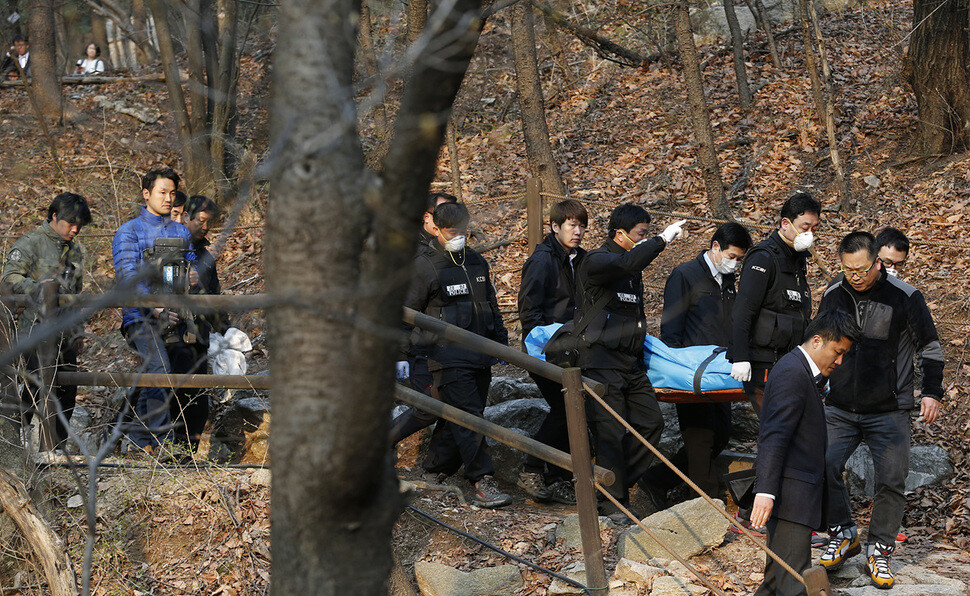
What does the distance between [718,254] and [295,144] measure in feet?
15.7

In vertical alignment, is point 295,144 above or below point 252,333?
above

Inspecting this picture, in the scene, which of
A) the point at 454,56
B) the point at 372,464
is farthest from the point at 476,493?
the point at 454,56

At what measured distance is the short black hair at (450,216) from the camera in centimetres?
607

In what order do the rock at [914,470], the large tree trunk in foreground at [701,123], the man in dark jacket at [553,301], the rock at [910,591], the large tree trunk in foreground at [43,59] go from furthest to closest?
the large tree trunk in foreground at [43,59], the large tree trunk in foreground at [701,123], the rock at [914,470], the man in dark jacket at [553,301], the rock at [910,591]

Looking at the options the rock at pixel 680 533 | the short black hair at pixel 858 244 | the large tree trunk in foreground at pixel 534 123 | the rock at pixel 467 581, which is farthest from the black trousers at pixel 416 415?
the large tree trunk in foreground at pixel 534 123

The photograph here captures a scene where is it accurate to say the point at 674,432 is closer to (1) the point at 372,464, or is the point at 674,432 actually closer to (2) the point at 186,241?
(2) the point at 186,241

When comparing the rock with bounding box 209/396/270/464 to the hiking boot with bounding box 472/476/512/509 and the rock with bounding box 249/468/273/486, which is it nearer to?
the rock with bounding box 249/468/273/486

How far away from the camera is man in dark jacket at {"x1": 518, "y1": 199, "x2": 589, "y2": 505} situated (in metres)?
6.36

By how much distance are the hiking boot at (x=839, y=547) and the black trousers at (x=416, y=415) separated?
2.68m

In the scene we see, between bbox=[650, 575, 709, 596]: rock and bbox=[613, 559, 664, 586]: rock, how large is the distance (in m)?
0.06

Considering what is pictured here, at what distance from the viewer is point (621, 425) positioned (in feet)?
19.4

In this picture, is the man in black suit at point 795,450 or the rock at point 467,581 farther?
the rock at point 467,581

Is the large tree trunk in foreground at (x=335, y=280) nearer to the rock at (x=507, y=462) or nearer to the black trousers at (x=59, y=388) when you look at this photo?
the black trousers at (x=59, y=388)

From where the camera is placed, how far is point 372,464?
7.68ft
